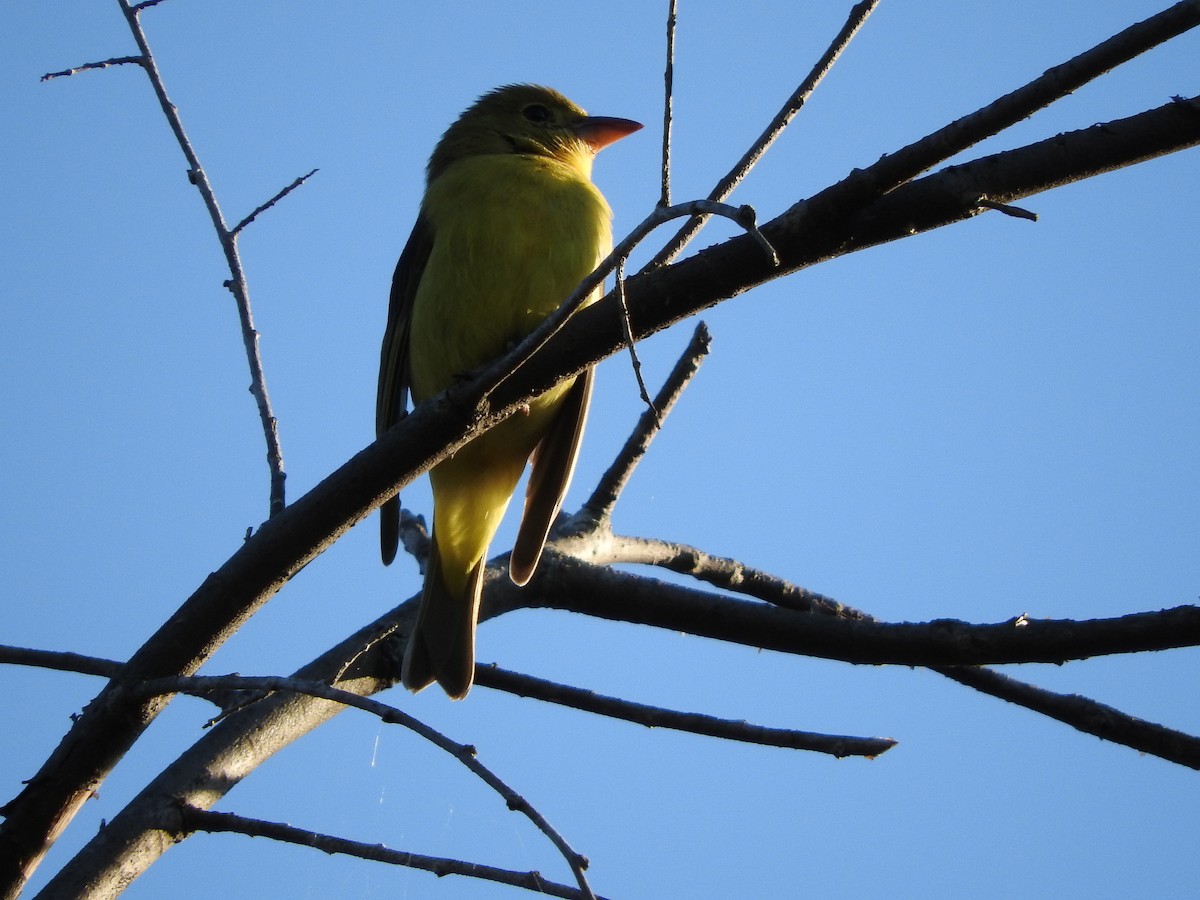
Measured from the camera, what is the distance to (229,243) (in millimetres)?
2977

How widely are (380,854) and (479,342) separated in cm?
192

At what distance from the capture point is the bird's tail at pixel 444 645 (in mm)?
3262

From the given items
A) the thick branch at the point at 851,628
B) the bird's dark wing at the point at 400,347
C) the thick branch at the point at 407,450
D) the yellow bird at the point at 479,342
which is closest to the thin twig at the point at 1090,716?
the thick branch at the point at 851,628

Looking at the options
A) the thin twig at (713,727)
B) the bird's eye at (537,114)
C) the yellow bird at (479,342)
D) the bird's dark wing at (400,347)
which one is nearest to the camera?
the thin twig at (713,727)

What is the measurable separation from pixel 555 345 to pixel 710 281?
13.5 inches

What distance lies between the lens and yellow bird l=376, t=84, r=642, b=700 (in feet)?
11.4

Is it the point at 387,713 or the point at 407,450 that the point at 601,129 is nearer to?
the point at 407,450

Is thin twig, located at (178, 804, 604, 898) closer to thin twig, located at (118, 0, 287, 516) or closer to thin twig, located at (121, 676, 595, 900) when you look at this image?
thin twig, located at (121, 676, 595, 900)

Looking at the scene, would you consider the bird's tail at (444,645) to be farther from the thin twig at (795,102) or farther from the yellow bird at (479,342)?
the thin twig at (795,102)

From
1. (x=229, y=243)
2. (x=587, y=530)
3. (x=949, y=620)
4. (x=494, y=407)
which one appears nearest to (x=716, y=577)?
(x=587, y=530)

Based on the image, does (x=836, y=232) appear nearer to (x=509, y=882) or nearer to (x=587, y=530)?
(x=509, y=882)

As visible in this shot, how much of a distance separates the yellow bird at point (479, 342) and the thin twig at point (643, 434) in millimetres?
133

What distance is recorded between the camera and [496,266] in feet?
12.0

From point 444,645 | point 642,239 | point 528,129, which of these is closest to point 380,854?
point 642,239
